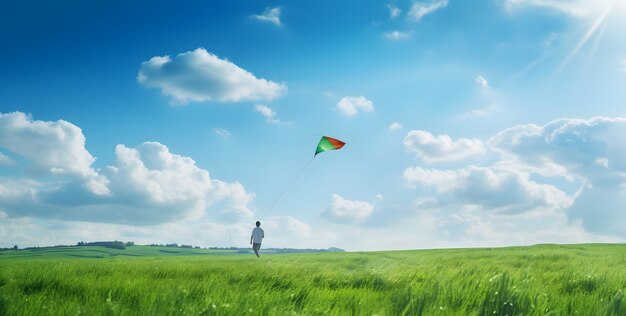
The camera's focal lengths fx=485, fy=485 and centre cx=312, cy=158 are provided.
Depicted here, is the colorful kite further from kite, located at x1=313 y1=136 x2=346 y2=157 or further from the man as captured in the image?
the man

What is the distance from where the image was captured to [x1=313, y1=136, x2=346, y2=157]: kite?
2175 cm

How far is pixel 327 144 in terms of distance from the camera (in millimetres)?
22328

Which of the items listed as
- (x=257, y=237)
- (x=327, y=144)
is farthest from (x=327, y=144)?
(x=257, y=237)

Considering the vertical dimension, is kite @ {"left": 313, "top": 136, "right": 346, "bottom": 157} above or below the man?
above

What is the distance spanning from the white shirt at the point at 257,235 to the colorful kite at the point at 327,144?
10744 millimetres

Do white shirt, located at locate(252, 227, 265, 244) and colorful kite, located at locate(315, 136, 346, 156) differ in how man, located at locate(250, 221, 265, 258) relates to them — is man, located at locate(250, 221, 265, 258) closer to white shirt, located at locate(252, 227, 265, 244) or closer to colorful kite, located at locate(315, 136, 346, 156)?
white shirt, located at locate(252, 227, 265, 244)

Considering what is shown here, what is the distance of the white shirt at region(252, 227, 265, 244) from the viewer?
30.7 metres

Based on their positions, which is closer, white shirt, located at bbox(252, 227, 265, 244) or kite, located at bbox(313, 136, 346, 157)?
kite, located at bbox(313, 136, 346, 157)

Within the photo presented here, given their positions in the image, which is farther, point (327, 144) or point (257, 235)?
point (257, 235)

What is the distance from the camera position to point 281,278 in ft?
24.4

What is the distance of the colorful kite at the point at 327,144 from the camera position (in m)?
21.8

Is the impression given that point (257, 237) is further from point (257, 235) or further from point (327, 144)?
point (327, 144)

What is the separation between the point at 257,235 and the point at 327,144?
1094 cm

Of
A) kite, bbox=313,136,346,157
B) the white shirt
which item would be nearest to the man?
the white shirt
